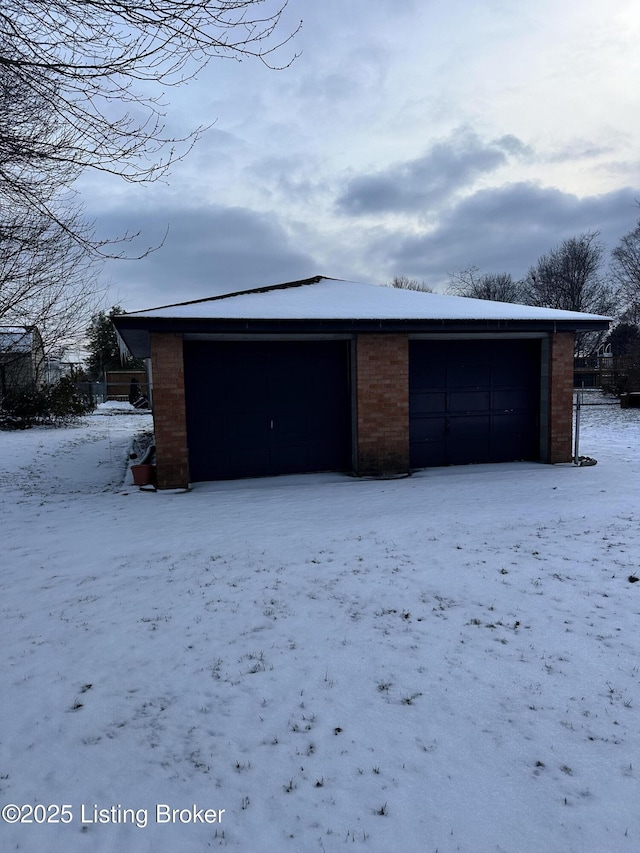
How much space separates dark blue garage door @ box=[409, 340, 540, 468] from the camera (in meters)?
10.1

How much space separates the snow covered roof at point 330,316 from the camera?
27.1ft

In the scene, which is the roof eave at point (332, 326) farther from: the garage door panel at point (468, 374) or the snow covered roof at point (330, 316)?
the garage door panel at point (468, 374)

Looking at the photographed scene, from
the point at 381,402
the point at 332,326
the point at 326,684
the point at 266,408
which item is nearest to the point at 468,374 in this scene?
the point at 381,402

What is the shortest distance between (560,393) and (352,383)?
4.18 meters

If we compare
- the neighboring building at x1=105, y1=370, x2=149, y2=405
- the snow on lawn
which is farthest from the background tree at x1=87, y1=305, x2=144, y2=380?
the snow on lawn

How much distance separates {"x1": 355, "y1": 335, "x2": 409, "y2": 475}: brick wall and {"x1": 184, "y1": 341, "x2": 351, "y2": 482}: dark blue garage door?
588mm

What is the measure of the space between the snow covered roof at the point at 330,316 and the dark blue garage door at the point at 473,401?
0.86 m

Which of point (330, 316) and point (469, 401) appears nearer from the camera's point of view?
point (330, 316)

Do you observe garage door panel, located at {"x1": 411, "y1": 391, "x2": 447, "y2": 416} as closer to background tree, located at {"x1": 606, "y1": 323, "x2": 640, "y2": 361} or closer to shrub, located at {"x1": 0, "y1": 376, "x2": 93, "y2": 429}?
shrub, located at {"x1": 0, "y1": 376, "x2": 93, "y2": 429}

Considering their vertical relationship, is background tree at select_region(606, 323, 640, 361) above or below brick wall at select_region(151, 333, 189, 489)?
above

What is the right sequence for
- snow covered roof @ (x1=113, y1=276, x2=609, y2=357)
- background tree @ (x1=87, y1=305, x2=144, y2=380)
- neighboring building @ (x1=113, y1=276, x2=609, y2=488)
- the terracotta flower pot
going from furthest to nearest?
background tree @ (x1=87, y1=305, x2=144, y2=380)
the terracotta flower pot
neighboring building @ (x1=113, y1=276, x2=609, y2=488)
snow covered roof @ (x1=113, y1=276, x2=609, y2=357)

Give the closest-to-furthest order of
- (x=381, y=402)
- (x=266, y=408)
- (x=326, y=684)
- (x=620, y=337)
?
(x=326, y=684) < (x=381, y=402) < (x=266, y=408) < (x=620, y=337)

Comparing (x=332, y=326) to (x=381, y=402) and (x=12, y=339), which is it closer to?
(x=381, y=402)

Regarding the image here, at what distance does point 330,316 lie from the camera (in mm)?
8711
